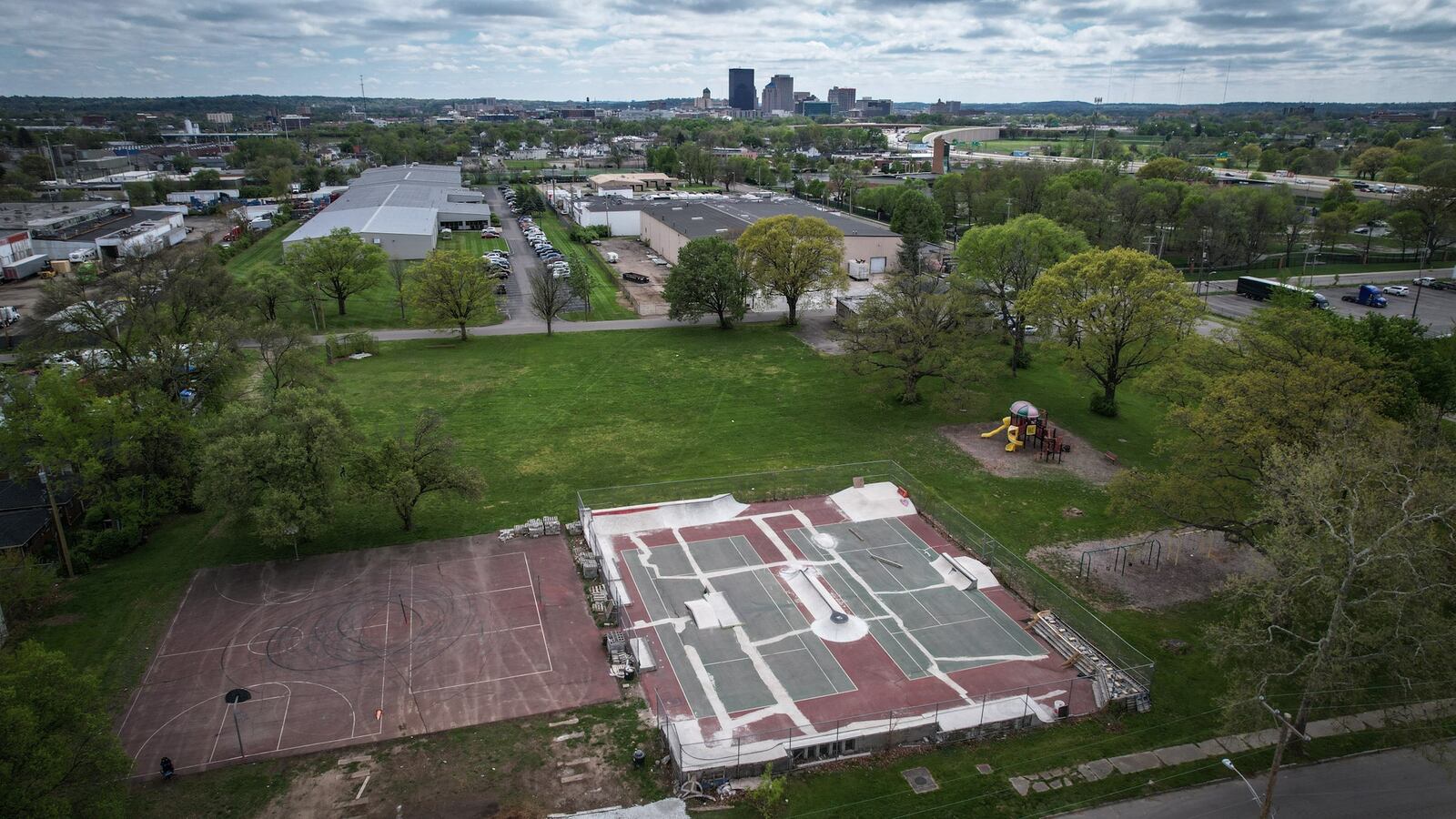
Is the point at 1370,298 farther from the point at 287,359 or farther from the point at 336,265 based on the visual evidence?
the point at 336,265

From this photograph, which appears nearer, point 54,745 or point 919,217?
point 54,745

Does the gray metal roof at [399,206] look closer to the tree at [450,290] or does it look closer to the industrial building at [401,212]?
the industrial building at [401,212]

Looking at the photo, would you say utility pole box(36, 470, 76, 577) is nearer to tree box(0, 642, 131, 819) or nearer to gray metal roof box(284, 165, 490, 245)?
tree box(0, 642, 131, 819)

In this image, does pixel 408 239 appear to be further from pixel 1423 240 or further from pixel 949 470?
pixel 1423 240

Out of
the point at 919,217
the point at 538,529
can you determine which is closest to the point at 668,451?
the point at 538,529

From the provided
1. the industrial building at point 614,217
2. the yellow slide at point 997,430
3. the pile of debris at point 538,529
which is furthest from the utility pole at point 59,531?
the industrial building at point 614,217

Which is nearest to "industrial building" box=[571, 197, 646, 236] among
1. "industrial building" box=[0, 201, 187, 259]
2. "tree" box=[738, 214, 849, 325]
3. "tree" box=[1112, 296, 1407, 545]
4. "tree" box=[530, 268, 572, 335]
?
"tree" box=[530, 268, 572, 335]

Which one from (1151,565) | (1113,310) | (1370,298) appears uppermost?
(1113,310)
